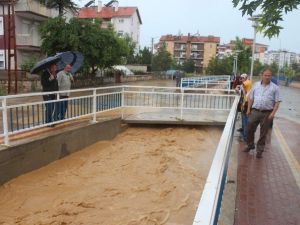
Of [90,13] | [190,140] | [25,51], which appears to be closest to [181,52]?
[90,13]

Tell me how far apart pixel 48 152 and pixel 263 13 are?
213 inches

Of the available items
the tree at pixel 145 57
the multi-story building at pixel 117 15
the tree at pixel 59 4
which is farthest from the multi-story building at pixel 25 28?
the multi-story building at pixel 117 15

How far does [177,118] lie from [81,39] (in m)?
18.0

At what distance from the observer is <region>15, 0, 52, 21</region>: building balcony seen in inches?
1254

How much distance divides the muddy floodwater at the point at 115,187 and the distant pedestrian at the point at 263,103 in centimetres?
148

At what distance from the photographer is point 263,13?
391cm

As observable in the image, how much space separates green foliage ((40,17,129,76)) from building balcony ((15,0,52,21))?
4.28m

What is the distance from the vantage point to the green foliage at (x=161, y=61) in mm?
70062

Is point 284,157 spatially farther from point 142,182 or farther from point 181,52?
point 181,52

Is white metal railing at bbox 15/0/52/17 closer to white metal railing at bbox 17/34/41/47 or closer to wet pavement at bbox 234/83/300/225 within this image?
white metal railing at bbox 17/34/41/47

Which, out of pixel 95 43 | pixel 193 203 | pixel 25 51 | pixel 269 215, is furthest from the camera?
pixel 25 51

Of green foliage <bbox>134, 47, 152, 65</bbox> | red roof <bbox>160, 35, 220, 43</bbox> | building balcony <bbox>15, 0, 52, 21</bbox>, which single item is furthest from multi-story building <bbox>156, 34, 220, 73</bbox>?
building balcony <bbox>15, 0, 52, 21</bbox>

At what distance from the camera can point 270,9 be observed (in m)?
3.79

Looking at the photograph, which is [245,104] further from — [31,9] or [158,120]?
[31,9]
